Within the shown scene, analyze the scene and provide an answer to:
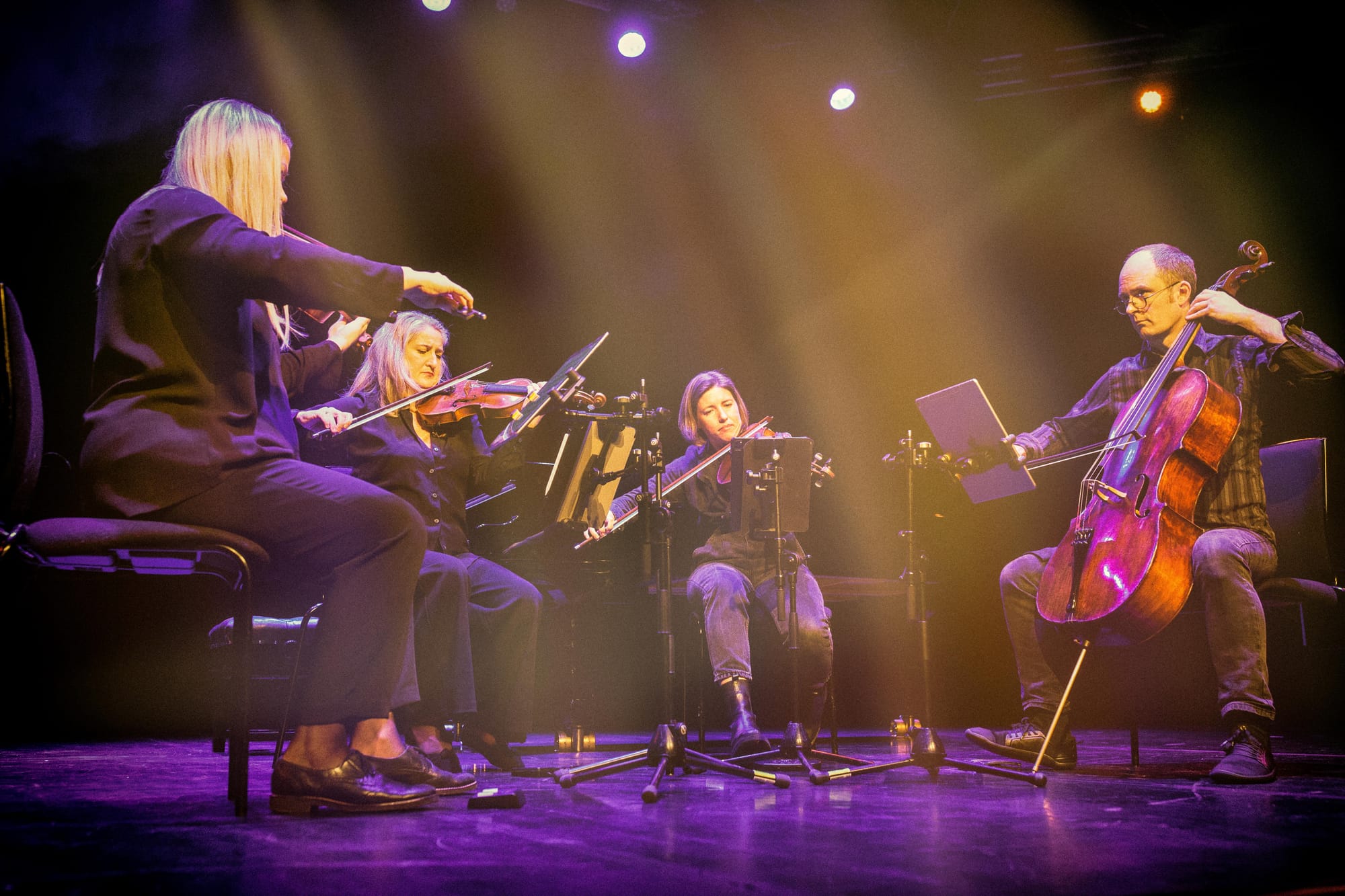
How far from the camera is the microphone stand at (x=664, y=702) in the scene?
240cm

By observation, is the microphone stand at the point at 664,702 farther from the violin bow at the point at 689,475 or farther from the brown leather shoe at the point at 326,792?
the violin bow at the point at 689,475

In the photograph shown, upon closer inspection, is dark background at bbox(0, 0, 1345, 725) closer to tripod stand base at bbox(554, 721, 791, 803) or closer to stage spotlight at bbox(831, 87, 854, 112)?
stage spotlight at bbox(831, 87, 854, 112)

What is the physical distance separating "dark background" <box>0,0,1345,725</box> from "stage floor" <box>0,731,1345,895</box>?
2.32 m

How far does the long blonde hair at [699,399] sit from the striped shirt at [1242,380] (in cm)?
122

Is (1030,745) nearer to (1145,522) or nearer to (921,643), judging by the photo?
(921,643)

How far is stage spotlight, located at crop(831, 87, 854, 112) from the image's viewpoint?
16.1ft

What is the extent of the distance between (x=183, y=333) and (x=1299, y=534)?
3293 mm

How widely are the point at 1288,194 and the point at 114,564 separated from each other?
18.0 feet

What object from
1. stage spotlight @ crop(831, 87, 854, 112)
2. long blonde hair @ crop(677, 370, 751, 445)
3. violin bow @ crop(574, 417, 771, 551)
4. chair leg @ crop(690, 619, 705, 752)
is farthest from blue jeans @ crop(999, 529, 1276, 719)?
stage spotlight @ crop(831, 87, 854, 112)

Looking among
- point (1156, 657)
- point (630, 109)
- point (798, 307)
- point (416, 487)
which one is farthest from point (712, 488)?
point (1156, 657)

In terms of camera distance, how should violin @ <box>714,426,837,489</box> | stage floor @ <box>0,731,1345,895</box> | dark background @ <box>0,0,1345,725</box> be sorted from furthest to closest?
dark background @ <box>0,0,1345,725</box>, violin @ <box>714,426,837,489</box>, stage floor @ <box>0,731,1345,895</box>

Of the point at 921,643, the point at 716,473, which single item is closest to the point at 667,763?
the point at 921,643

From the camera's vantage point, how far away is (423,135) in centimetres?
494

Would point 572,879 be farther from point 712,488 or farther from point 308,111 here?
point 308,111
